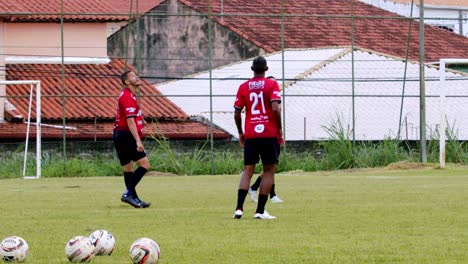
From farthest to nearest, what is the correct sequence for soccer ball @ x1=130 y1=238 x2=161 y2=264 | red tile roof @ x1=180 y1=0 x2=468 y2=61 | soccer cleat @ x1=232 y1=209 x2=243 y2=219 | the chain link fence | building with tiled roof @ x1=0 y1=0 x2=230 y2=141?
red tile roof @ x1=180 y1=0 x2=468 y2=61
building with tiled roof @ x1=0 y1=0 x2=230 y2=141
the chain link fence
soccer cleat @ x1=232 y1=209 x2=243 y2=219
soccer ball @ x1=130 y1=238 x2=161 y2=264

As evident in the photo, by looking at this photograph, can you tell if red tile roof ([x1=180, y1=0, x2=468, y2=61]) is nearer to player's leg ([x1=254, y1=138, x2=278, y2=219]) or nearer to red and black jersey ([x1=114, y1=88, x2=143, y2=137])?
red and black jersey ([x1=114, y1=88, x2=143, y2=137])

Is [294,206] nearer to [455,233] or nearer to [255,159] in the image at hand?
[255,159]

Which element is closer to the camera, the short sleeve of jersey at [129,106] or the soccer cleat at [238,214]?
the soccer cleat at [238,214]

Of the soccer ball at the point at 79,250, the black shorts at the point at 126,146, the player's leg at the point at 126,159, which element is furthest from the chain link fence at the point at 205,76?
the soccer ball at the point at 79,250

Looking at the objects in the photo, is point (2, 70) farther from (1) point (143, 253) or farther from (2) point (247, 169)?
(1) point (143, 253)

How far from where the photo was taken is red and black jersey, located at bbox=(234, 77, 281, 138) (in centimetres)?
1444

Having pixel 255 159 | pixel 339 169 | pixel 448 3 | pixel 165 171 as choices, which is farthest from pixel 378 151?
pixel 448 3

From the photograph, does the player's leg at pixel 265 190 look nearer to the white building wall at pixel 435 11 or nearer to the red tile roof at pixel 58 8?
the red tile roof at pixel 58 8

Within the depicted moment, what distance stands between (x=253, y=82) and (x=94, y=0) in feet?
130

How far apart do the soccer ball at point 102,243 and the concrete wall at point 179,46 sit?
129ft

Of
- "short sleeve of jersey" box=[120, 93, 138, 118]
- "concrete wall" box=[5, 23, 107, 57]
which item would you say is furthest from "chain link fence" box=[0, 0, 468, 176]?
"short sleeve of jersey" box=[120, 93, 138, 118]

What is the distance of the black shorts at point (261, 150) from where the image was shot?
570 inches

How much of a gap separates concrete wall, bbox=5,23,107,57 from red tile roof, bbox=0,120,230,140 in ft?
10.4

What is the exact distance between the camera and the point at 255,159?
14.6m
